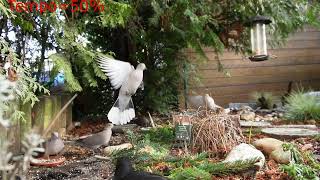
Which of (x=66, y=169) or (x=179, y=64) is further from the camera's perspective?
(x=179, y=64)

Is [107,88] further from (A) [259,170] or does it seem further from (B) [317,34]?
(B) [317,34]

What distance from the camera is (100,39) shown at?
6371mm

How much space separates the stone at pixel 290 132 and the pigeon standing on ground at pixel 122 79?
147 cm

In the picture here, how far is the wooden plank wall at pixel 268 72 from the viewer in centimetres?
825

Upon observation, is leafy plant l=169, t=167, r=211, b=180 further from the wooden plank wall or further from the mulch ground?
the wooden plank wall

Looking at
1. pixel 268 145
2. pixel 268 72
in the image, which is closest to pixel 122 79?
pixel 268 145

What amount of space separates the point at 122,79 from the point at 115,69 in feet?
0.41

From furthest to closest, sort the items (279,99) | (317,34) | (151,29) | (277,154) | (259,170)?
1. (317,34)
2. (279,99)
3. (151,29)
4. (277,154)
5. (259,170)

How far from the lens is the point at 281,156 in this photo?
9.94ft

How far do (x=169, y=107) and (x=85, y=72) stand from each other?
2.42 metres

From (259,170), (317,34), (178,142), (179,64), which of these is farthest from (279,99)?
(259,170)

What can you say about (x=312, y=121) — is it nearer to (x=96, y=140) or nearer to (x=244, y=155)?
(x=244, y=155)

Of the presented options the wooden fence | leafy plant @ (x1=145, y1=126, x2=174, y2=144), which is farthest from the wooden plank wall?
leafy plant @ (x1=145, y1=126, x2=174, y2=144)

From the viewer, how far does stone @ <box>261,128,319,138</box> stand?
4.06 metres
